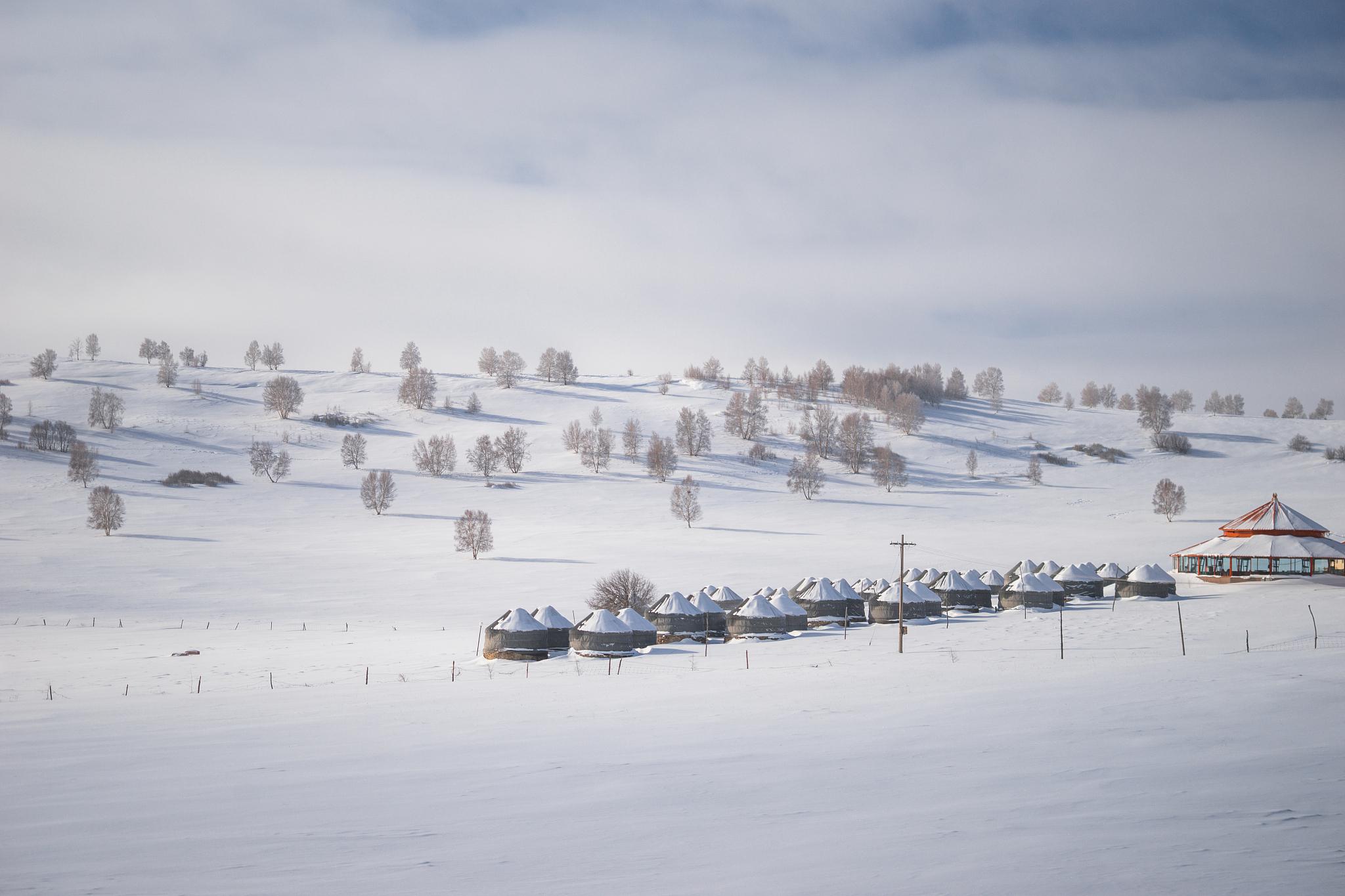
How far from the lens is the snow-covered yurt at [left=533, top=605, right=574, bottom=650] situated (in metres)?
45.0

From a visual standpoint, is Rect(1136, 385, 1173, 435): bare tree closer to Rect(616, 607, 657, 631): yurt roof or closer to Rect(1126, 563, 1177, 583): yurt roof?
Rect(1126, 563, 1177, 583): yurt roof

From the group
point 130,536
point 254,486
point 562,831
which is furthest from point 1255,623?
point 254,486

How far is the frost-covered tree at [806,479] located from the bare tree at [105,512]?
232ft

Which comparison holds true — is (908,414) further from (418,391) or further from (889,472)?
(418,391)

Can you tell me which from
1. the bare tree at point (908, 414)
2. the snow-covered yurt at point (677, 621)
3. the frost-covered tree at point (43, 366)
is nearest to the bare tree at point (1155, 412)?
the bare tree at point (908, 414)

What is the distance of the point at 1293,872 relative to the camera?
10.3 m

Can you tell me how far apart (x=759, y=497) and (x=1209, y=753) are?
92284 mm

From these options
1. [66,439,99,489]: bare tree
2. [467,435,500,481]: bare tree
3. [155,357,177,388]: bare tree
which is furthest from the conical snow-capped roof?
[155,357,177,388]: bare tree

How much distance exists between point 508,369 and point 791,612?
5764 inches

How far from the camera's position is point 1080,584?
62.3 m

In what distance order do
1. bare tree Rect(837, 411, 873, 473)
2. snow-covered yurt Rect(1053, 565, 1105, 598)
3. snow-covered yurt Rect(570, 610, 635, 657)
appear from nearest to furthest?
snow-covered yurt Rect(570, 610, 635, 657), snow-covered yurt Rect(1053, 565, 1105, 598), bare tree Rect(837, 411, 873, 473)

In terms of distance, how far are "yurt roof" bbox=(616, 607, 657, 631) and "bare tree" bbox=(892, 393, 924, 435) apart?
4376 inches

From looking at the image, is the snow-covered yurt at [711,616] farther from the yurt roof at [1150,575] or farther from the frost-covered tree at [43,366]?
the frost-covered tree at [43,366]

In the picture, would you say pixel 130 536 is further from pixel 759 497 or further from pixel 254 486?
pixel 759 497
